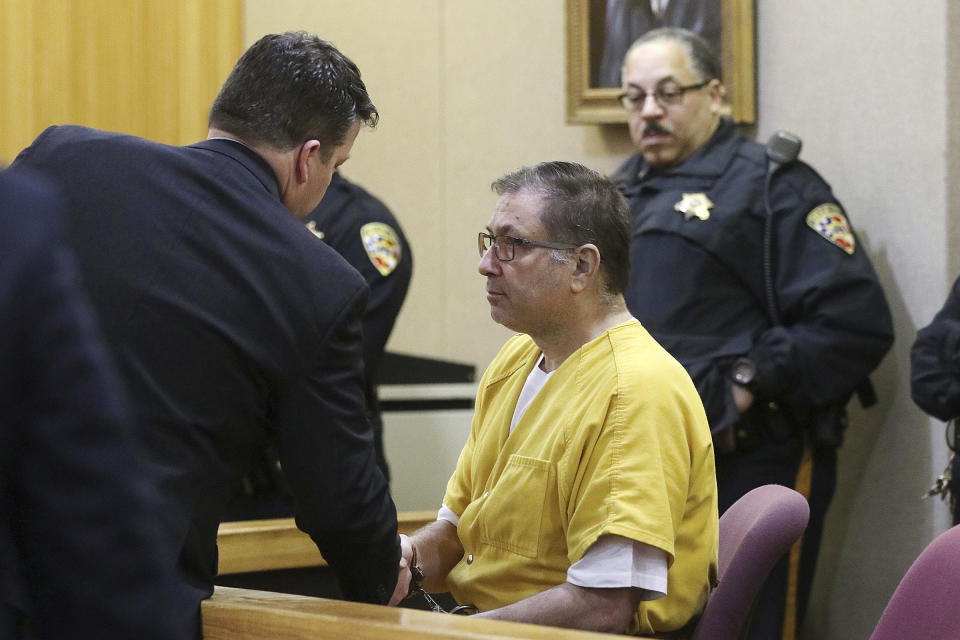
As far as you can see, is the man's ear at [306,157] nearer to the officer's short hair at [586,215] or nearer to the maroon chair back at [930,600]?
the officer's short hair at [586,215]

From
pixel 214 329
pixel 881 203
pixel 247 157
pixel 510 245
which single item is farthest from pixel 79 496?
pixel 881 203

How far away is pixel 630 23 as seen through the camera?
3.98 m

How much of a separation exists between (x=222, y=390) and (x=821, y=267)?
1.98 meters

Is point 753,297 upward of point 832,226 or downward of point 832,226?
downward

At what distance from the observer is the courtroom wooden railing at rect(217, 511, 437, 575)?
95.1 inches

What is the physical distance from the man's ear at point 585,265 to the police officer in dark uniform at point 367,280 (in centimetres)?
154

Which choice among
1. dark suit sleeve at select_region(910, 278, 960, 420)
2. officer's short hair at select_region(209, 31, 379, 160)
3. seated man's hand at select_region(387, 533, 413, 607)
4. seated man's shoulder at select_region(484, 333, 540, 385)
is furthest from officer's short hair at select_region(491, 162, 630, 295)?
dark suit sleeve at select_region(910, 278, 960, 420)

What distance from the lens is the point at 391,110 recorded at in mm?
4500

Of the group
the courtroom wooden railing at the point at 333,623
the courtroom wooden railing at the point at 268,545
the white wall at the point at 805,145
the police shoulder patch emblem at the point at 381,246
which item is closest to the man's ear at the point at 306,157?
the courtroom wooden railing at the point at 333,623

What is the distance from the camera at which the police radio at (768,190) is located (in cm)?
325

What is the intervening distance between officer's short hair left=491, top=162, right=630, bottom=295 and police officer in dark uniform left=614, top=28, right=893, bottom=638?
1.09 metres

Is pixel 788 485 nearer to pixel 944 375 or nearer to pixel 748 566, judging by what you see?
pixel 944 375

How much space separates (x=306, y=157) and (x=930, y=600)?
105cm

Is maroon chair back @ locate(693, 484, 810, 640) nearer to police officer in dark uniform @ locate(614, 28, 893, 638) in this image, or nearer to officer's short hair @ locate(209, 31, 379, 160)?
officer's short hair @ locate(209, 31, 379, 160)
